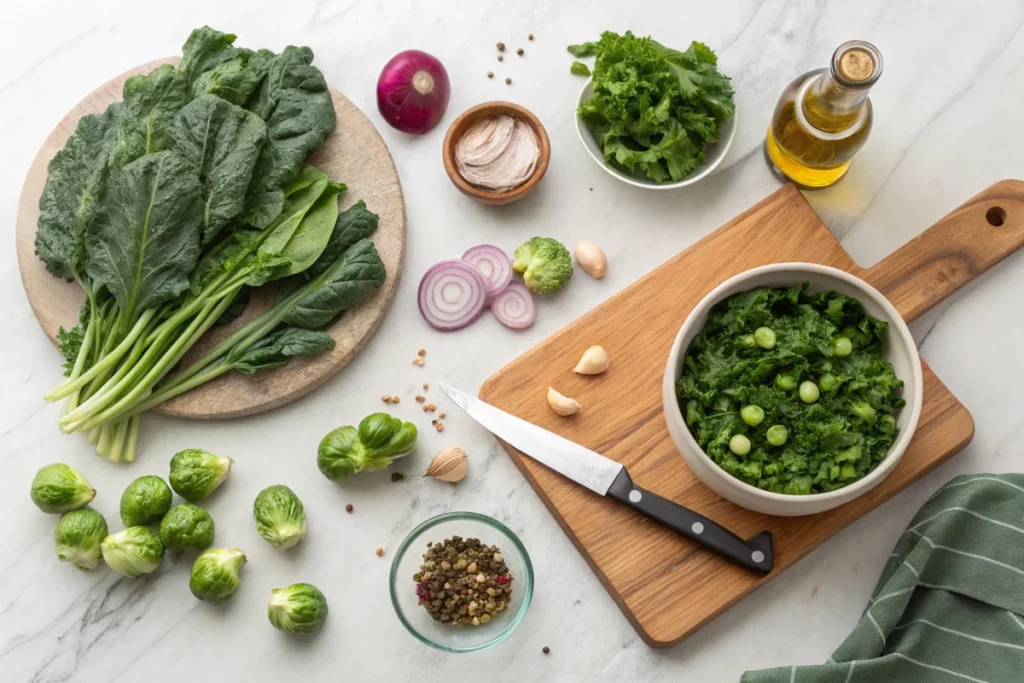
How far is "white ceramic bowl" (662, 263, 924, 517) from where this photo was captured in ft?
6.22

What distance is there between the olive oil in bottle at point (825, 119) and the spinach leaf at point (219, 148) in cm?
137

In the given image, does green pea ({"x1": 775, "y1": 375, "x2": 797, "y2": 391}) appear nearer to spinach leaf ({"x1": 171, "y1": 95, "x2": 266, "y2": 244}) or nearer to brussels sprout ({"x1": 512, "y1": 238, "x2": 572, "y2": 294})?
brussels sprout ({"x1": 512, "y1": 238, "x2": 572, "y2": 294})

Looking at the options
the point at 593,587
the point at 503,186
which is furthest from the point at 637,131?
the point at 593,587

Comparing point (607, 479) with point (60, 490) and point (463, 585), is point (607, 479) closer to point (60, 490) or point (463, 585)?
point (463, 585)

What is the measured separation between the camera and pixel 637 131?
2328 mm

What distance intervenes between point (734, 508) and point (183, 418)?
1.49 metres

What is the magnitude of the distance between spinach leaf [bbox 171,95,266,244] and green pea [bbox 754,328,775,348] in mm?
1306

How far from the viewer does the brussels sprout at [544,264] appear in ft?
7.75

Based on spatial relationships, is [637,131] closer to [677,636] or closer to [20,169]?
[677,636]

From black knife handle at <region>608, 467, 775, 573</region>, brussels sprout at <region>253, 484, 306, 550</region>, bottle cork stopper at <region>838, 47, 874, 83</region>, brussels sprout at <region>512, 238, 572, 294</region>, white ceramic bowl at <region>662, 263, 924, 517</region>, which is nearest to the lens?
white ceramic bowl at <region>662, 263, 924, 517</region>

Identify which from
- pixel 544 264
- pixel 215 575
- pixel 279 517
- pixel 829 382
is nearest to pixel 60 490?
pixel 215 575

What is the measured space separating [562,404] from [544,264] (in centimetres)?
39

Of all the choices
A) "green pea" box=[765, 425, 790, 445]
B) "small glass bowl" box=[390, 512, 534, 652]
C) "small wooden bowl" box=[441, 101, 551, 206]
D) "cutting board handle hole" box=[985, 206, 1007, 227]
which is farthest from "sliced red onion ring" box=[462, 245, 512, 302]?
"cutting board handle hole" box=[985, 206, 1007, 227]

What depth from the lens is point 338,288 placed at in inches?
88.7
